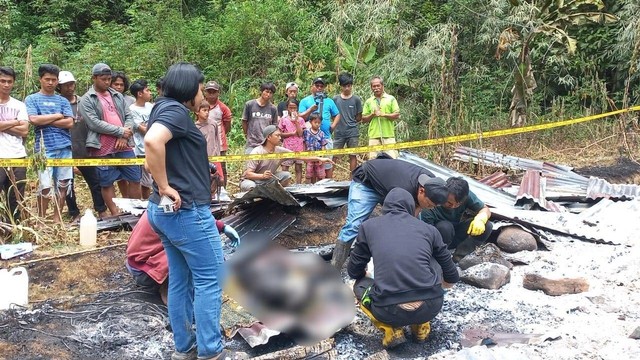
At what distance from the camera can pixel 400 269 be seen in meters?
4.03

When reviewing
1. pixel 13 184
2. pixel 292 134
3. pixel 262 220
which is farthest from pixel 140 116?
pixel 262 220

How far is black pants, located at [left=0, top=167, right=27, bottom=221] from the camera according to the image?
5977mm

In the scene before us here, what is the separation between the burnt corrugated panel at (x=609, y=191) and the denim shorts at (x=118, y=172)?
→ 519 cm

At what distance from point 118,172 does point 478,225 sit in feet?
12.5

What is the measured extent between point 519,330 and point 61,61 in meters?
12.8

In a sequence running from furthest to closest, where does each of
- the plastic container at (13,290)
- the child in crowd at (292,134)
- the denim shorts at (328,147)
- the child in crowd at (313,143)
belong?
the denim shorts at (328,147)
the child in crowd at (313,143)
the child in crowd at (292,134)
the plastic container at (13,290)

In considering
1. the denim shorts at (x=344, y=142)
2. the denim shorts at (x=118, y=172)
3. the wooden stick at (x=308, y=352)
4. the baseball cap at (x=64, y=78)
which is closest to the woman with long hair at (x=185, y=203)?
the wooden stick at (x=308, y=352)

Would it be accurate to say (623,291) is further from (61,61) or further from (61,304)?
(61,61)

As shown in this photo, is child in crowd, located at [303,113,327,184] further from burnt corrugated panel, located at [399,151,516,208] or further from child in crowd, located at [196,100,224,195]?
burnt corrugated panel, located at [399,151,516,208]

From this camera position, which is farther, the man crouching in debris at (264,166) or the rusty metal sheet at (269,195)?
the man crouching in debris at (264,166)

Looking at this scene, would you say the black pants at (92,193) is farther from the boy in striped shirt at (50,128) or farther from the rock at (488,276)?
the rock at (488,276)

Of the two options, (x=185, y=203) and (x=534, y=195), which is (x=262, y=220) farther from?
(x=534, y=195)

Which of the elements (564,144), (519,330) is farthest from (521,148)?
(519,330)

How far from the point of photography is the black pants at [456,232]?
5414 millimetres
